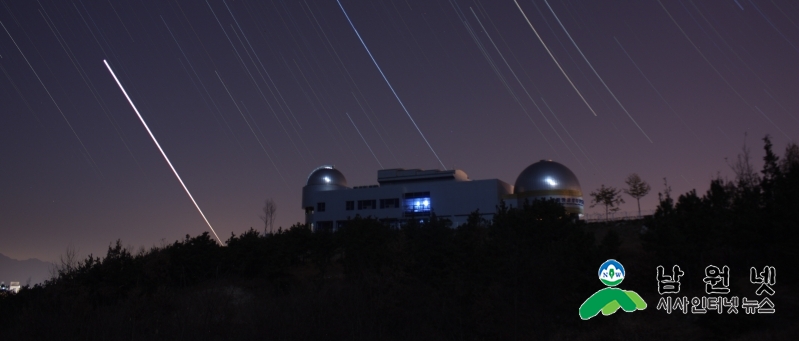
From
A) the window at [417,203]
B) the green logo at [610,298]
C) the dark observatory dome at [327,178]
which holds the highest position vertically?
the dark observatory dome at [327,178]

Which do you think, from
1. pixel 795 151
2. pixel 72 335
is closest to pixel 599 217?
pixel 795 151

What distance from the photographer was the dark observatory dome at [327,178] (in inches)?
2510

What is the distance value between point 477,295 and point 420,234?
894cm

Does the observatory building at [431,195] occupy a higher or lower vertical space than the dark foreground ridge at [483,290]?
higher

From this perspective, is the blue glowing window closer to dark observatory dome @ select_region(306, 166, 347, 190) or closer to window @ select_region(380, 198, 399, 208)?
window @ select_region(380, 198, 399, 208)

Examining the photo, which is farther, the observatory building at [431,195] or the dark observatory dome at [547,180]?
the observatory building at [431,195]

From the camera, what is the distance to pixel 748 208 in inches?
982

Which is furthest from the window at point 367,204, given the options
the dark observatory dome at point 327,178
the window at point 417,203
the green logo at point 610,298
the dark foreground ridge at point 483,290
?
the green logo at point 610,298

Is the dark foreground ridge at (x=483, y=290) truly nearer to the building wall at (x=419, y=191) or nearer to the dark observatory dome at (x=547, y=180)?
the dark observatory dome at (x=547, y=180)

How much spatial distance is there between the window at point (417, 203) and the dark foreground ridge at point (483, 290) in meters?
22.9

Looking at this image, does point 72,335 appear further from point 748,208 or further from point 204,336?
point 748,208

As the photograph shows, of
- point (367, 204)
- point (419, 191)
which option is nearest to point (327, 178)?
point (367, 204)

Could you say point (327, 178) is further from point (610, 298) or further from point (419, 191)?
point (610, 298)

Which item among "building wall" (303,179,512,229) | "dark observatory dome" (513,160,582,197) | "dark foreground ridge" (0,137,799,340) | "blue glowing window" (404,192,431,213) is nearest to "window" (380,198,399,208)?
"building wall" (303,179,512,229)
